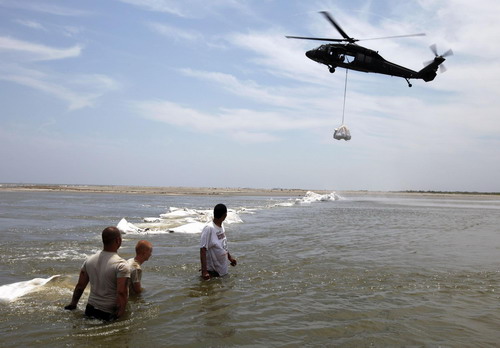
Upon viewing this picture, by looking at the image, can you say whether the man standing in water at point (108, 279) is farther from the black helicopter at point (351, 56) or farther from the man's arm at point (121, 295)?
the black helicopter at point (351, 56)

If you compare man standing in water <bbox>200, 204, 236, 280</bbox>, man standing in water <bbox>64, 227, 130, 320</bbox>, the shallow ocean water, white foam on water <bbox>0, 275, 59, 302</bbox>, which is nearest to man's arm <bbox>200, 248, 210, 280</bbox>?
man standing in water <bbox>200, 204, 236, 280</bbox>

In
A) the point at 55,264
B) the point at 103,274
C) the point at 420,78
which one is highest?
the point at 420,78

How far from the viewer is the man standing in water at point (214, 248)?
6.96 meters

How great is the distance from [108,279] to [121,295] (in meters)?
0.26

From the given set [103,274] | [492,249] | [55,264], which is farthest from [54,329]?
[492,249]

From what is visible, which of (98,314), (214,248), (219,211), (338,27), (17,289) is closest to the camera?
(98,314)

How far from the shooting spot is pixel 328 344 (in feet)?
14.9

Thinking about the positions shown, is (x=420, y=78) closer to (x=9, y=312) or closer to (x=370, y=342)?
(x=370, y=342)

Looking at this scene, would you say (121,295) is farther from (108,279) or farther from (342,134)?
(342,134)

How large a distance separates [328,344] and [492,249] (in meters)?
9.81

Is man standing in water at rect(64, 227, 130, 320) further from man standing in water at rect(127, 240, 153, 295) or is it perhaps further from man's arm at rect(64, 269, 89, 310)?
man standing in water at rect(127, 240, 153, 295)

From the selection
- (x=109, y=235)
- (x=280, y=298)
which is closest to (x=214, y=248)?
(x=280, y=298)

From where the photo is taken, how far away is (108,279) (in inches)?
197

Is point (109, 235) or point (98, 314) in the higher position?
point (109, 235)
